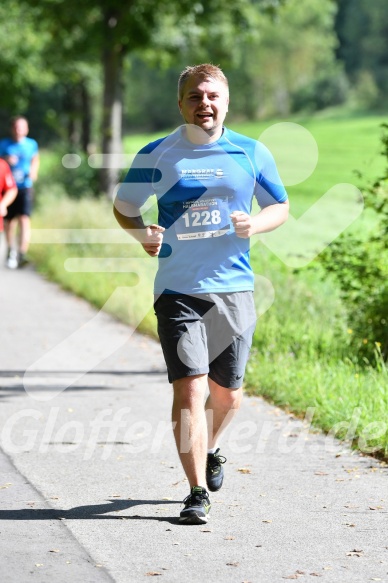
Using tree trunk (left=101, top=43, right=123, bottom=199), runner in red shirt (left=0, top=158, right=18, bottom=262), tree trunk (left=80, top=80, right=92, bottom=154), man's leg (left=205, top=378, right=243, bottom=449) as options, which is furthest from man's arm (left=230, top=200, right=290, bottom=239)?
tree trunk (left=80, top=80, right=92, bottom=154)

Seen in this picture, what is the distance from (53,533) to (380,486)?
69.2 inches

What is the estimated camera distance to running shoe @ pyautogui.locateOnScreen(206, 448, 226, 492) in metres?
6.12

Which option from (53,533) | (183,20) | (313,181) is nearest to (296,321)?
(53,533)

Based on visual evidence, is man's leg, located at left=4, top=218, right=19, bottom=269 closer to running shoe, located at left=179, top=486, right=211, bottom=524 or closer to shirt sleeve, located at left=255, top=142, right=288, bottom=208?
shirt sleeve, located at left=255, top=142, right=288, bottom=208

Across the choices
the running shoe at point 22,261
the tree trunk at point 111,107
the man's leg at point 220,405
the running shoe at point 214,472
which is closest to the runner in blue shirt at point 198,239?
the man's leg at point 220,405

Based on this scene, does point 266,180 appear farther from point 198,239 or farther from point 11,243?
point 11,243

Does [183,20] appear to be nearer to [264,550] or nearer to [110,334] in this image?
[110,334]

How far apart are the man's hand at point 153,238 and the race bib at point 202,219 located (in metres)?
0.11

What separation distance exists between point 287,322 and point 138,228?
16.2ft

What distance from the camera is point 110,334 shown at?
12.0 m

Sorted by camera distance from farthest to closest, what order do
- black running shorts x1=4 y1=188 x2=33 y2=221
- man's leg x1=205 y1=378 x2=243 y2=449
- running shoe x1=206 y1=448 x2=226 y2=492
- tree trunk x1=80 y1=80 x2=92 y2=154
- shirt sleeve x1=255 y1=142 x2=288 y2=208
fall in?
tree trunk x1=80 y1=80 x2=92 y2=154
black running shorts x1=4 y1=188 x2=33 y2=221
running shoe x1=206 y1=448 x2=226 y2=492
man's leg x1=205 y1=378 x2=243 y2=449
shirt sleeve x1=255 y1=142 x2=288 y2=208

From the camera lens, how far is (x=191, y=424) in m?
5.59

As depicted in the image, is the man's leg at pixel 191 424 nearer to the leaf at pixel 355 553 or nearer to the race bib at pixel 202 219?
the race bib at pixel 202 219

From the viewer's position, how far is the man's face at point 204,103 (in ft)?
18.6
